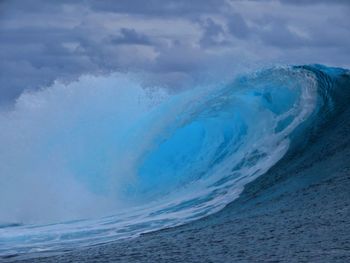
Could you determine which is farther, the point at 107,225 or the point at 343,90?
the point at 343,90

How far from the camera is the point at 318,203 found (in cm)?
862

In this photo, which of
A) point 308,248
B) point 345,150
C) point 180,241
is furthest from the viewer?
point 345,150

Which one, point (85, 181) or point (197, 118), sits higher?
point (197, 118)

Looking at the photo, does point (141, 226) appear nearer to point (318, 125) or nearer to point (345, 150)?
point (345, 150)

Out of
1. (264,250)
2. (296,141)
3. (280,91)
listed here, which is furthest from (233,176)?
(264,250)

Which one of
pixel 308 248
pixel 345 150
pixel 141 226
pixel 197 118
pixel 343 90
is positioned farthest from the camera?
pixel 197 118

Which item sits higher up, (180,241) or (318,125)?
(318,125)

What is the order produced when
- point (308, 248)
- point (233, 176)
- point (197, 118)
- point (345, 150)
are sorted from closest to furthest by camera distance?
point (308, 248) < point (345, 150) < point (233, 176) < point (197, 118)

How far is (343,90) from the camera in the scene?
14.2 meters

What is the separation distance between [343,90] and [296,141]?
8.00 ft

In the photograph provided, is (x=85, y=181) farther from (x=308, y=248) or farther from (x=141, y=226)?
(x=308, y=248)

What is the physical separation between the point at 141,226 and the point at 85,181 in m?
4.51

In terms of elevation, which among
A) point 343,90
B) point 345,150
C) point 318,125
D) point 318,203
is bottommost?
point 318,203

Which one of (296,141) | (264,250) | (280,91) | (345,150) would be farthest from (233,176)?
(264,250)
